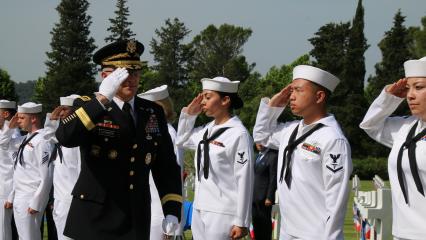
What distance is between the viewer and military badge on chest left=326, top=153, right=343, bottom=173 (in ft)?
21.8

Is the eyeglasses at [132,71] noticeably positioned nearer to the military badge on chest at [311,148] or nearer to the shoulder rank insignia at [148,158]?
the shoulder rank insignia at [148,158]

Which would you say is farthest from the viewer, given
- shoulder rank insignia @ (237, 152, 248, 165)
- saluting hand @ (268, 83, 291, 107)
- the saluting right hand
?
shoulder rank insignia @ (237, 152, 248, 165)

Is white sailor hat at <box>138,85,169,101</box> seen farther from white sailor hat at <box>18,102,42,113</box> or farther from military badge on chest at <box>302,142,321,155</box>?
white sailor hat at <box>18,102,42,113</box>

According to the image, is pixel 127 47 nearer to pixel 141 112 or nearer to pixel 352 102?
pixel 141 112

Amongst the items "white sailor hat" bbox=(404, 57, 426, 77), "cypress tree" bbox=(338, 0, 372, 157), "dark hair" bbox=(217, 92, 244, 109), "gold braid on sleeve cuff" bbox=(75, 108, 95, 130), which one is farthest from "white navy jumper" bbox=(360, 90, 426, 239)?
"cypress tree" bbox=(338, 0, 372, 157)

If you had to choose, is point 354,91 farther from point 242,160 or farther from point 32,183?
point 242,160

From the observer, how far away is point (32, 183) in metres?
11.8

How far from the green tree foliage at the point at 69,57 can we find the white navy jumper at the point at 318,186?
213ft

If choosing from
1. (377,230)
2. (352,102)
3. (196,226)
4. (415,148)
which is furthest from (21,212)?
(352,102)

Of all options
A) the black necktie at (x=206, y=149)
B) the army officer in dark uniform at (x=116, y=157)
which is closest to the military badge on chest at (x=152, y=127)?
the army officer in dark uniform at (x=116, y=157)

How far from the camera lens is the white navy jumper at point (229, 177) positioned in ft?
27.2

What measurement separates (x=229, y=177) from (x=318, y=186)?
1859 mm

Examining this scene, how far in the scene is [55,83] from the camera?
71375mm

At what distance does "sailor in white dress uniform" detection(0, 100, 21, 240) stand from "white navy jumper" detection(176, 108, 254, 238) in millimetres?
5358
